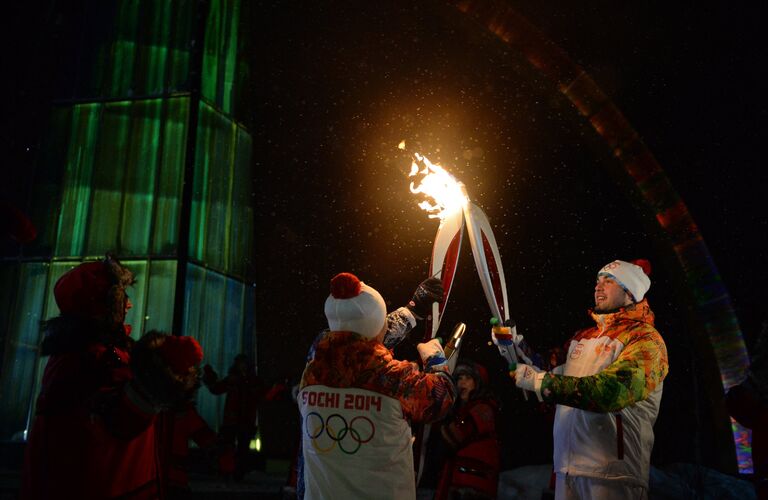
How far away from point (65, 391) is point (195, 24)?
33.9 ft

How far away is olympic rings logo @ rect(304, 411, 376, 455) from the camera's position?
9.80 feet

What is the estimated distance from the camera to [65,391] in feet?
8.81

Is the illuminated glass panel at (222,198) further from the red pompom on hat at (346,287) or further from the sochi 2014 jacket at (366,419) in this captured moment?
the sochi 2014 jacket at (366,419)

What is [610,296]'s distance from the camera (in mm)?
3867

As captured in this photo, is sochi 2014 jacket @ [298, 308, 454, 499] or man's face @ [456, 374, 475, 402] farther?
man's face @ [456, 374, 475, 402]

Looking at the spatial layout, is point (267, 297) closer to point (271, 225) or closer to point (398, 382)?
point (271, 225)

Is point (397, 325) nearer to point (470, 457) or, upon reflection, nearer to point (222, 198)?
point (470, 457)

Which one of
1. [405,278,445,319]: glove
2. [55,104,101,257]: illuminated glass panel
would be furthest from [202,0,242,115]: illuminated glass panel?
[405,278,445,319]: glove

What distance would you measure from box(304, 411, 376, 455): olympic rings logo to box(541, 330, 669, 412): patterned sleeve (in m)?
0.93

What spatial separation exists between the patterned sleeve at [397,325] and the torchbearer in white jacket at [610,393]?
2.32 ft

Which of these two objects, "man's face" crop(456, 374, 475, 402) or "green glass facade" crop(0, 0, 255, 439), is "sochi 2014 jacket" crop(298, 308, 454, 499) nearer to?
"man's face" crop(456, 374, 475, 402)

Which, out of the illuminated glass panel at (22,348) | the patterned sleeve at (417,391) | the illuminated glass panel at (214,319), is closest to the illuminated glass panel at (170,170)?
the illuminated glass panel at (214,319)

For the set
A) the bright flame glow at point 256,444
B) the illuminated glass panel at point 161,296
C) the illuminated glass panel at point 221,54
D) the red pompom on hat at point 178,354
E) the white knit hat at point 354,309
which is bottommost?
the bright flame glow at point 256,444

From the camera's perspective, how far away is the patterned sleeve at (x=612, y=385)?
10.2 feet
